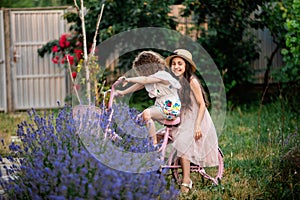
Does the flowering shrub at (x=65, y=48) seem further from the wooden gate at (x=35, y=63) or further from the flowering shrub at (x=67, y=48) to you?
the wooden gate at (x=35, y=63)

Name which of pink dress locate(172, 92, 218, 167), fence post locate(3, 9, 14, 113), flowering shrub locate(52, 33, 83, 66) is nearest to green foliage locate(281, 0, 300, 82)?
flowering shrub locate(52, 33, 83, 66)

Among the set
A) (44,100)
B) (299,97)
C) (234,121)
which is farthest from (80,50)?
(299,97)

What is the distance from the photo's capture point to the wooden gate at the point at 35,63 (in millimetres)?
9523

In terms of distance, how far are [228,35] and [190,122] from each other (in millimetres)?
5004

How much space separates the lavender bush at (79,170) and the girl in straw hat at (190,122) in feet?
1.27

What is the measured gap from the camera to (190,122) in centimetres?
414

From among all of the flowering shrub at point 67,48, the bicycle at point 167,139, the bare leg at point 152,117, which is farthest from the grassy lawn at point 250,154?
the flowering shrub at point 67,48

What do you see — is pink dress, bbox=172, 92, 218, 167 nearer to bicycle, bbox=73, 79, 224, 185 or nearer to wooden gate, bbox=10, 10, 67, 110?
bicycle, bbox=73, 79, 224, 185

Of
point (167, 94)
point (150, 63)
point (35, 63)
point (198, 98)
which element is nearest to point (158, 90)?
point (167, 94)

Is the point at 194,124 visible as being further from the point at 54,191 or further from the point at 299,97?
the point at 299,97

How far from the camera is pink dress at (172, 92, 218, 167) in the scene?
13.5 feet

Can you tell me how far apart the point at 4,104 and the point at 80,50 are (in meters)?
1.83

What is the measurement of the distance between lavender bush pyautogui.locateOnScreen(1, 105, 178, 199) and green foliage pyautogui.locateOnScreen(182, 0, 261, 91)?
16.4 feet

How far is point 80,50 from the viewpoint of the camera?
28.6ft
